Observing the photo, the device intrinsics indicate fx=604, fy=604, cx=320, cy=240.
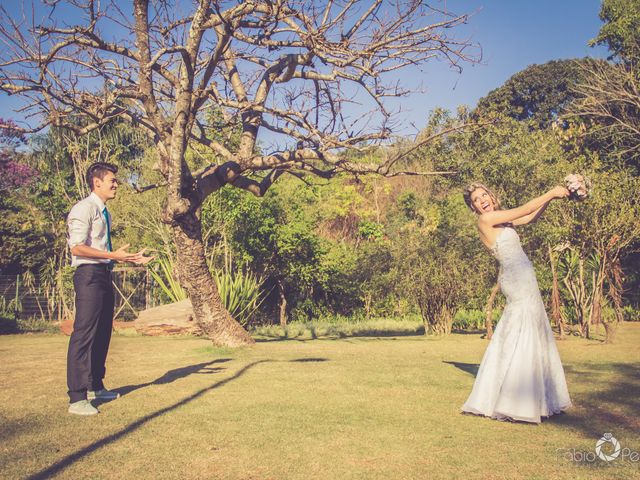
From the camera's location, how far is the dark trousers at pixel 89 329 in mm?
5633

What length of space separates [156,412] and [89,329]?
1.07 meters

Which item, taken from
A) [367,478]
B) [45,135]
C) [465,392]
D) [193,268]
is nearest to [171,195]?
[193,268]

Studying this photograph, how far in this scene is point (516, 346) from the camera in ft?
18.7

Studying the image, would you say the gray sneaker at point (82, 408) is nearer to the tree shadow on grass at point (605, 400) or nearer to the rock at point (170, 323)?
the tree shadow on grass at point (605, 400)

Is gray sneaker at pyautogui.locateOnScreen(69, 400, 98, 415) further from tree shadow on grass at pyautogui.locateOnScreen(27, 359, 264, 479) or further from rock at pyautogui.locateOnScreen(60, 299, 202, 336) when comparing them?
rock at pyautogui.locateOnScreen(60, 299, 202, 336)

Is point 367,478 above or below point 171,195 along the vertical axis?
below

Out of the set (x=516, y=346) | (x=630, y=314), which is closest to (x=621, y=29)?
(x=630, y=314)

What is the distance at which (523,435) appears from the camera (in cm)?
493

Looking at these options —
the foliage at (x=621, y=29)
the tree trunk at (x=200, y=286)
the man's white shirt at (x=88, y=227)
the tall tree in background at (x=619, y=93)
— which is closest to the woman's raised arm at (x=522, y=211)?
the man's white shirt at (x=88, y=227)

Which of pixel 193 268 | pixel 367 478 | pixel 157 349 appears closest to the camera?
pixel 367 478

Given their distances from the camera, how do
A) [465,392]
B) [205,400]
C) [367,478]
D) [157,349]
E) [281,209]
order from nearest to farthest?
[367,478] → [205,400] → [465,392] → [157,349] → [281,209]

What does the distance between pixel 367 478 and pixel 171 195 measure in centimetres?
635

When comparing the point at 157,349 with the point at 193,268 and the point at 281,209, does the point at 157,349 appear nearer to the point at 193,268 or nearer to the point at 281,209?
the point at 193,268

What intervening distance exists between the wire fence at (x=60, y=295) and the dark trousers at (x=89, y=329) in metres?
13.4
